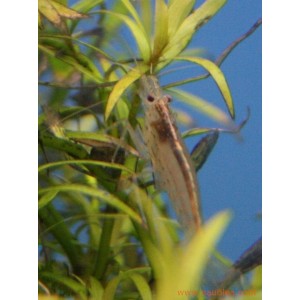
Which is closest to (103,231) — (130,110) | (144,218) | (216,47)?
(144,218)

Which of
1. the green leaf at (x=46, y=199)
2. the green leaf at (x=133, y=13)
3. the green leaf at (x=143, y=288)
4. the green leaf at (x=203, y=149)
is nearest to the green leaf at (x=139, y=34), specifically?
the green leaf at (x=133, y=13)

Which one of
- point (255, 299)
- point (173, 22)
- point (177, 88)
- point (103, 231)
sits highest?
point (173, 22)

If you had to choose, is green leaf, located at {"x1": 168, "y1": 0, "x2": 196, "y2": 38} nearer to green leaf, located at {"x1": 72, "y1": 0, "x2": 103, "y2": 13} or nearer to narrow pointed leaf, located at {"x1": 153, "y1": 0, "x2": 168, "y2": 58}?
narrow pointed leaf, located at {"x1": 153, "y1": 0, "x2": 168, "y2": 58}

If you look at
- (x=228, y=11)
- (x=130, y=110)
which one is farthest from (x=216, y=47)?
(x=130, y=110)

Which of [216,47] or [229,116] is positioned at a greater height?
[216,47]

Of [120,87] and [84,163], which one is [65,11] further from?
[84,163]

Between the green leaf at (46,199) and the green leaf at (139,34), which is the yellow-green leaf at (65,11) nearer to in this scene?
the green leaf at (139,34)

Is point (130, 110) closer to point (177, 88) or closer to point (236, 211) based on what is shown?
point (177, 88)
